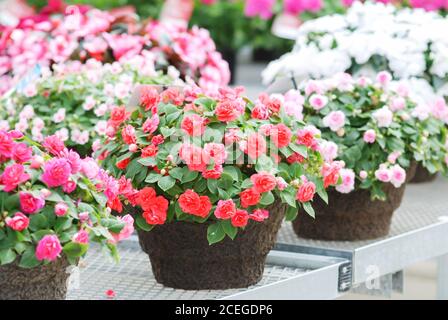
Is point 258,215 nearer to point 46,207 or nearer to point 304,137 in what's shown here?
point 304,137

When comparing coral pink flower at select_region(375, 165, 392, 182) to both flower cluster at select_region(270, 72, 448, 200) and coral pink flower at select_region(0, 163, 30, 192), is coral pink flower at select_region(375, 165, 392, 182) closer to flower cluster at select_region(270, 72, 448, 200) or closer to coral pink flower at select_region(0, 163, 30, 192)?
flower cluster at select_region(270, 72, 448, 200)

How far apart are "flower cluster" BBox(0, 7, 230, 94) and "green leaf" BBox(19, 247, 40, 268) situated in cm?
162

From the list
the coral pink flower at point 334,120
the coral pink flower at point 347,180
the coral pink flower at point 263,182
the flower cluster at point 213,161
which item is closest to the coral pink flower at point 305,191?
the flower cluster at point 213,161

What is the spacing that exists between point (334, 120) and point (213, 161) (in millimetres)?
591

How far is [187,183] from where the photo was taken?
192 centimetres

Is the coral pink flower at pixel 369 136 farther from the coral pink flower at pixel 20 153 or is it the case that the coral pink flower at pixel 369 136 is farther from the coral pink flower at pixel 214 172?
the coral pink flower at pixel 20 153

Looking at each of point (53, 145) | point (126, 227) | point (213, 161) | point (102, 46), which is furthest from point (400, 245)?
point (102, 46)

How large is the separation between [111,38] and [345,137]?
111cm

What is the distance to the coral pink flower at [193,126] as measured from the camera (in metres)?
1.92

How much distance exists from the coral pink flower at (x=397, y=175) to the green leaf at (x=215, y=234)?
620mm

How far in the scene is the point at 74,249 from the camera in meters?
1.58

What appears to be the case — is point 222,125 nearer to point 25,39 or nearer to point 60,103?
point 60,103

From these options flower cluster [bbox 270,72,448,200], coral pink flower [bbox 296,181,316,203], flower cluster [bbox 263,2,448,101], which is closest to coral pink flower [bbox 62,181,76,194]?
coral pink flower [bbox 296,181,316,203]

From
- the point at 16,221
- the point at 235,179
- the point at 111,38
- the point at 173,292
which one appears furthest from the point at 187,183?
the point at 111,38
